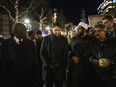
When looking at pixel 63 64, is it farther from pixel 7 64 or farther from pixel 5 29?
pixel 5 29

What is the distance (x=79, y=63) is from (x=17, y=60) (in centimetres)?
252

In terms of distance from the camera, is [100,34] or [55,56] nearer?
[100,34]

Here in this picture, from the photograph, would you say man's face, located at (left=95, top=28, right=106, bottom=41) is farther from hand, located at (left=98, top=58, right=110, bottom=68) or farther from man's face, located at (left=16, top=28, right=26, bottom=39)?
man's face, located at (left=16, top=28, right=26, bottom=39)

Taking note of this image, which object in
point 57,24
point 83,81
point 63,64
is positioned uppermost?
point 57,24

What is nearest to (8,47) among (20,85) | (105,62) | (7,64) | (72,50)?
(7,64)

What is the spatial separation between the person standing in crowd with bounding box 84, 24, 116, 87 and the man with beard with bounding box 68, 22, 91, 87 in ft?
3.89

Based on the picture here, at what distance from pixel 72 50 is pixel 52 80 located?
103 cm

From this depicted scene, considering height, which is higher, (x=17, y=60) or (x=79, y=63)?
(x=17, y=60)

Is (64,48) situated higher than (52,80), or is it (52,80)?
(64,48)

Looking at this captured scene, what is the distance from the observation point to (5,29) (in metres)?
43.4

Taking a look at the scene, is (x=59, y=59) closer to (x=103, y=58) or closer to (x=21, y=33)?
(x=103, y=58)

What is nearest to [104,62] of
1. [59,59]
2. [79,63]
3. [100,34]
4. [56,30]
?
[100,34]

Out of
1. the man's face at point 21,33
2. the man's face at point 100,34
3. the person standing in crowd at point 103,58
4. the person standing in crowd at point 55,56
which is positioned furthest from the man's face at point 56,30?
the man's face at point 21,33

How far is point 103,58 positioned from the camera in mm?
5918
